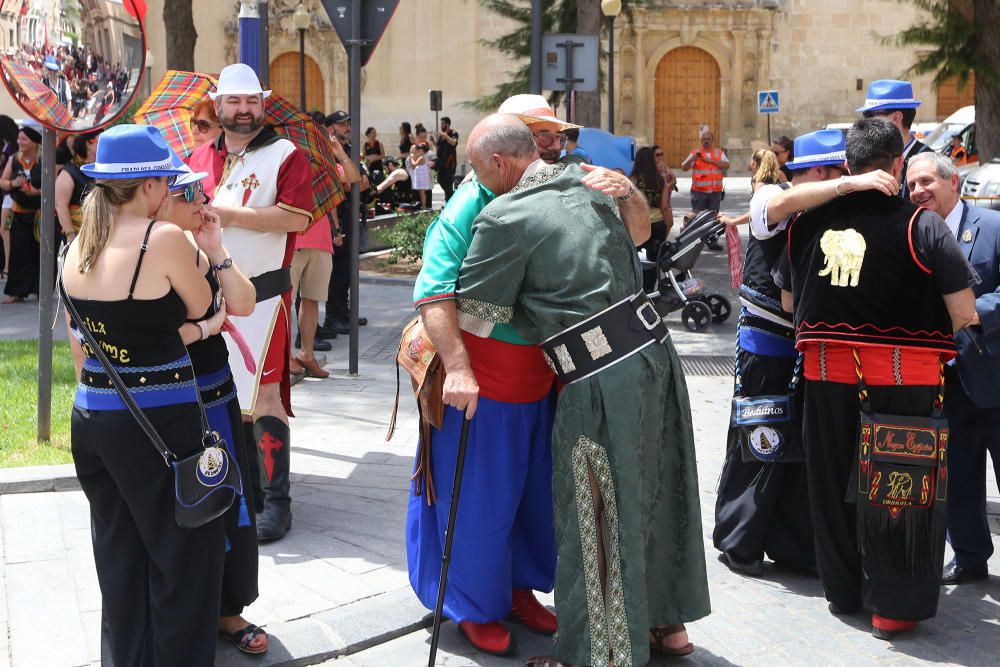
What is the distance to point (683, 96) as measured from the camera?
1591 inches

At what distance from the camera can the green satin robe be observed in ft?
13.2

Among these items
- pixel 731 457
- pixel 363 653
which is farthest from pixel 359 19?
pixel 363 653

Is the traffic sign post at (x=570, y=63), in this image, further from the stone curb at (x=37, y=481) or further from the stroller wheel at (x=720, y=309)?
the stone curb at (x=37, y=481)

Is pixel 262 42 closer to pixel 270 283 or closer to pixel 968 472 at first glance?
pixel 270 283

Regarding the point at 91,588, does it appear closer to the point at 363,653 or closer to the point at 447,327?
the point at 363,653

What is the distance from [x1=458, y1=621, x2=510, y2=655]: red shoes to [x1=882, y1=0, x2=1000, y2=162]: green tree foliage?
11.9 m

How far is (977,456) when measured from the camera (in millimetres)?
5309

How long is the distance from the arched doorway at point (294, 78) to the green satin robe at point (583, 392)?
1549 inches

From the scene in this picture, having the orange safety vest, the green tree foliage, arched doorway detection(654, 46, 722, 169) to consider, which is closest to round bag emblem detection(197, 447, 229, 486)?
the green tree foliage

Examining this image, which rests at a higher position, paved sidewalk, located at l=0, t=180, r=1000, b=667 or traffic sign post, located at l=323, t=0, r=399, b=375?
traffic sign post, located at l=323, t=0, r=399, b=375

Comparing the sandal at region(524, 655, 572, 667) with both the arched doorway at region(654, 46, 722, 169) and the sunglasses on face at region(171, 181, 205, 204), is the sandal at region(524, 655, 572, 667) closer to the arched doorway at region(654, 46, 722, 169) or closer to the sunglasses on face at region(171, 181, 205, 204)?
the sunglasses on face at region(171, 181, 205, 204)

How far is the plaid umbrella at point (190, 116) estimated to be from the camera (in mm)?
5891

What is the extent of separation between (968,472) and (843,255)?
1.42m

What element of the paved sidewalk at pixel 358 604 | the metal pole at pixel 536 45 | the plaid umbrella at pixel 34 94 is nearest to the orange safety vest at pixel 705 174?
the metal pole at pixel 536 45
